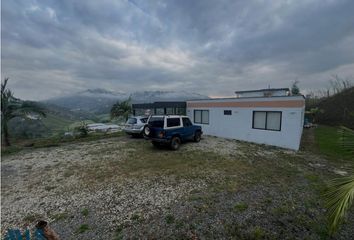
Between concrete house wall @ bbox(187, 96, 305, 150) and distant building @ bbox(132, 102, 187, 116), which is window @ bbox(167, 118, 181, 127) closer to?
concrete house wall @ bbox(187, 96, 305, 150)

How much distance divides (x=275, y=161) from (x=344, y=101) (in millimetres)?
24322

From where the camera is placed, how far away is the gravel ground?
11.5 feet

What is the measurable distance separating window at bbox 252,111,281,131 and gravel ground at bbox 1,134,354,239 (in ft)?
10.7

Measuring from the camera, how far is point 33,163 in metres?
7.95

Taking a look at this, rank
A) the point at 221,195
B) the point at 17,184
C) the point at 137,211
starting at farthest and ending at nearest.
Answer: the point at 17,184 < the point at 221,195 < the point at 137,211

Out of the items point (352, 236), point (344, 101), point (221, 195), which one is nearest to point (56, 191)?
point (221, 195)

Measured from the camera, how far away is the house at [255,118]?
9.88 meters

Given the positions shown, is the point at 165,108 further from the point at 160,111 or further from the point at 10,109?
the point at 10,109

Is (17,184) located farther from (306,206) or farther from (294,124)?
(294,124)

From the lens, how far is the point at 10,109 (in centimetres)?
1173

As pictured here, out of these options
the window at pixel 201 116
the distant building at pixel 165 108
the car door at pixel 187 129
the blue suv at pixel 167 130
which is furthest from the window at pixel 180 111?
the blue suv at pixel 167 130

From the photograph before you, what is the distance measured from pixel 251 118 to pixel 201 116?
455cm

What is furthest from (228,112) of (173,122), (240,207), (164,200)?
(164,200)

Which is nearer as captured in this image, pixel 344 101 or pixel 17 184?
pixel 17 184
